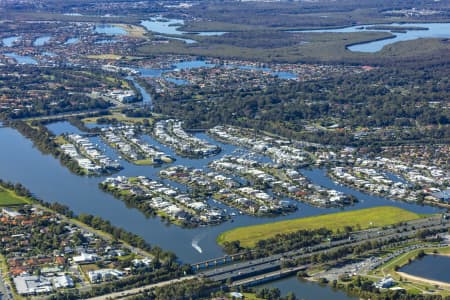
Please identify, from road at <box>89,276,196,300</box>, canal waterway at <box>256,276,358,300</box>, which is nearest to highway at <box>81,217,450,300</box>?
road at <box>89,276,196,300</box>

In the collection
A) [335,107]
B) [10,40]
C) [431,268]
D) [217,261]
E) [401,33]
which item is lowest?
[431,268]

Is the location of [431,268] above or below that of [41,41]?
below

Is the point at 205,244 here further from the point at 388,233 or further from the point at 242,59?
the point at 242,59

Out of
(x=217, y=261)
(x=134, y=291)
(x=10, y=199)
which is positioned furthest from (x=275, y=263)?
(x=10, y=199)

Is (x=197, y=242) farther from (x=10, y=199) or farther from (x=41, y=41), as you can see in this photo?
(x=41, y=41)

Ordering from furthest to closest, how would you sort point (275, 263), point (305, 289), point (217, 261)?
point (217, 261) < point (275, 263) < point (305, 289)

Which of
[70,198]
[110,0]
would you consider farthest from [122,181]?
[110,0]

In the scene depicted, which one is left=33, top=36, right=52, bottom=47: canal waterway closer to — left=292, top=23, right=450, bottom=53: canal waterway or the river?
left=292, top=23, right=450, bottom=53: canal waterway
